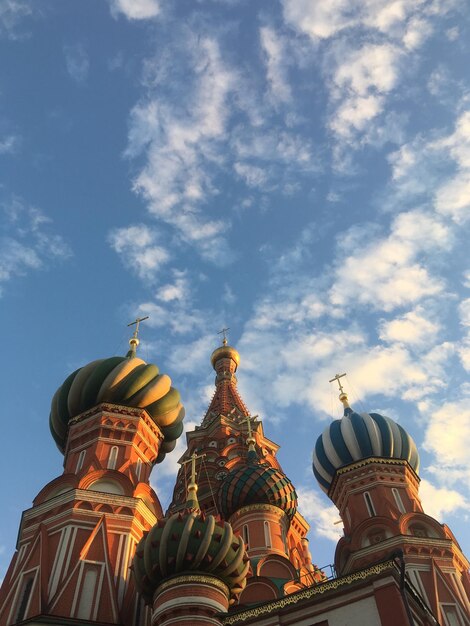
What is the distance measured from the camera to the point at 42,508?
57.1ft

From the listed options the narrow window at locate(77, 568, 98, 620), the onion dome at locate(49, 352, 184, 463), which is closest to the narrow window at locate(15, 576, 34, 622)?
the narrow window at locate(77, 568, 98, 620)

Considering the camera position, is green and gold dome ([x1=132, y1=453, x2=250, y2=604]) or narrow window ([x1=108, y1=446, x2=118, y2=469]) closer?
green and gold dome ([x1=132, y1=453, x2=250, y2=604])

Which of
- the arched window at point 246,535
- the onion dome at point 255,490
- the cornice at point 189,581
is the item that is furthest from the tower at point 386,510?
the cornice at point 189,581

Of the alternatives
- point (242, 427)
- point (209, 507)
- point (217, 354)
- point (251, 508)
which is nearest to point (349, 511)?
point (251, 508)

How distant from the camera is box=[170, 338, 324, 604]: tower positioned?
18.2 metres

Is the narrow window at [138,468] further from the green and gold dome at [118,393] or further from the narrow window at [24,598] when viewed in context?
the narrow window at [24,598]

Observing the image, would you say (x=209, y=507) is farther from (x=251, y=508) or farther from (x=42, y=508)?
(x=42, y=508)

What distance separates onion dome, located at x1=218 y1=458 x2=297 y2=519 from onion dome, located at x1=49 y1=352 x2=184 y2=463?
2883 mm

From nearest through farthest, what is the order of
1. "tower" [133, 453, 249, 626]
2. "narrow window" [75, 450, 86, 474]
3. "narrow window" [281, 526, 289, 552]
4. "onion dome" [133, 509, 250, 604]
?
"tower" [133, 453, 249, 626] → "onion dome" [133, 509, 250, 604] → "narrow window" [75, 450, 86, 474] → "narrow window" [281, 526, 289, 552]

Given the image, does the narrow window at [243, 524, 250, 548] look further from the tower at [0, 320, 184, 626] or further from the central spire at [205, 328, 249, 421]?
the central spire at [205, 328, 249, 421]

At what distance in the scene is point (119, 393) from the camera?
20656 mm

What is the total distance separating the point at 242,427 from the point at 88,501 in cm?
1207

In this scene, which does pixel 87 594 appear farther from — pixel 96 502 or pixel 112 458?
pixel 112 458

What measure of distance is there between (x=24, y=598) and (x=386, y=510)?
35.6 ft
